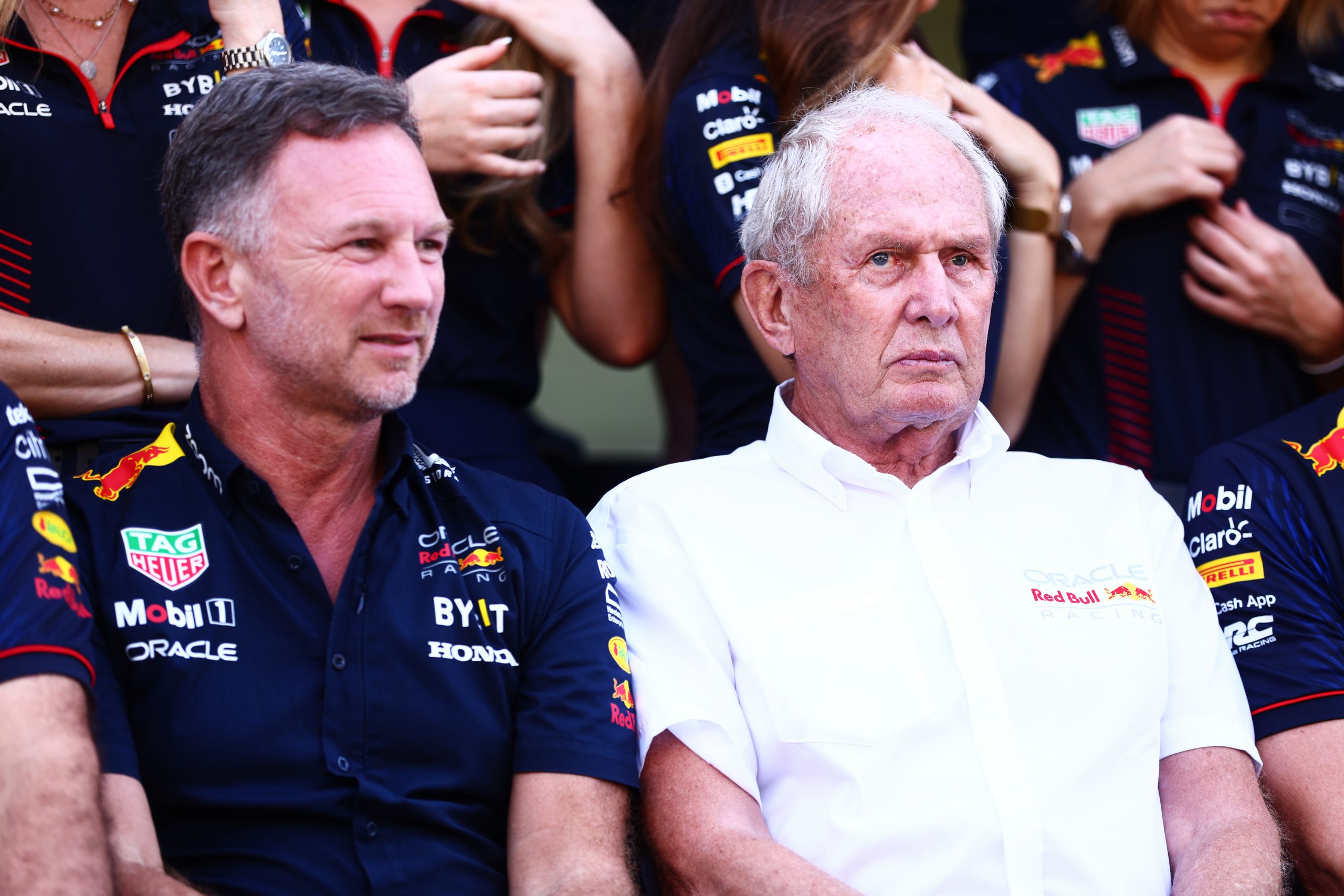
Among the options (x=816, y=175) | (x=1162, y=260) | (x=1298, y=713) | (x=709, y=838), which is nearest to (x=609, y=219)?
(x=816, y=175)

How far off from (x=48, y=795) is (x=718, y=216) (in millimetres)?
1523

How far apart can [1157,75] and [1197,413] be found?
2.42 ft

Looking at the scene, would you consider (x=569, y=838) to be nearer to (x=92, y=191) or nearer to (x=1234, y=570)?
(x=1234, y=570)

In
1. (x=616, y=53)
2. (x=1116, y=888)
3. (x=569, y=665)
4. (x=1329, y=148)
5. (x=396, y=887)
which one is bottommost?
(x=1116, y=888)

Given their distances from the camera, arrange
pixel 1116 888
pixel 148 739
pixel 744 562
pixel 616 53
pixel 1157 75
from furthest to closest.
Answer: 1. pixel 1157 75
2. pixel 616 53
3. pixel 744 562
4. pixel 1116 888
5. pixel 148 739

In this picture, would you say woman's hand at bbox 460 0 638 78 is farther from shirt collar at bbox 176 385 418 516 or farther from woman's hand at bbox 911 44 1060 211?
shirt collar at bbox 176 385 418 516

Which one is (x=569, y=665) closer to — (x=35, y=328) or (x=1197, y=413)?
(x=35, y=328)

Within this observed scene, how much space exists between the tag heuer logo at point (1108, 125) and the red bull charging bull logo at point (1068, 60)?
0.35 ft

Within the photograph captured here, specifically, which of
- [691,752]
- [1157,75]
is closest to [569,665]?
[691,752]

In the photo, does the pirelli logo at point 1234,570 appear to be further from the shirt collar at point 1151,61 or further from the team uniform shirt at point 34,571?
the team uniform shirt at point 34,571

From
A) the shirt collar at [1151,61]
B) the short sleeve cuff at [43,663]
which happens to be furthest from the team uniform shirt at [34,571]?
the shirt collar at [1151,61]

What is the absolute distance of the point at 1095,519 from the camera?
232cm

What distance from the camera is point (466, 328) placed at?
2.80 metres

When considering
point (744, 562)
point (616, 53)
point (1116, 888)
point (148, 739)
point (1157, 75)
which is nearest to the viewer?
point (148, 739)
